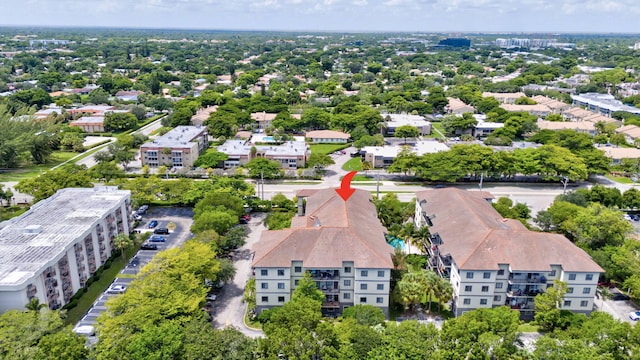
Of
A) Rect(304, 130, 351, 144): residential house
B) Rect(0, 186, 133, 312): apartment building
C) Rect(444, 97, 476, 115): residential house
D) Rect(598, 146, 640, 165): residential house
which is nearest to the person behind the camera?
Rect(0, 186, 133, 312): apartment building

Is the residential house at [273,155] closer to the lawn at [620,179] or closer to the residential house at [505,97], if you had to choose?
the lawn at [620,179]

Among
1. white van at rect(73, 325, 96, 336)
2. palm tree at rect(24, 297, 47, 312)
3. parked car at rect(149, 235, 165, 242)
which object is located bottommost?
white van at rect(73, 325, 96, 336)

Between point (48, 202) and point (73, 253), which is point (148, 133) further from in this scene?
point (73, 253)

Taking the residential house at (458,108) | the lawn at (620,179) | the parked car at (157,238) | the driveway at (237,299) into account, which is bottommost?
the driveway at (237,299)

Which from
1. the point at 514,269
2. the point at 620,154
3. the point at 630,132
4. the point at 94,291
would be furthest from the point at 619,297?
the point at 630,132

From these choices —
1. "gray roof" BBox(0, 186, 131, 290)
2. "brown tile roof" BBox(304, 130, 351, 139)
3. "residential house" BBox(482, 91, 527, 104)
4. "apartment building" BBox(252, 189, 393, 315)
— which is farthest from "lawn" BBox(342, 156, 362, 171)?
"residential house" BBox(482, 91, 527, 104)

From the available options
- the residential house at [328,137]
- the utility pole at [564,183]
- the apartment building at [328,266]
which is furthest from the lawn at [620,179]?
the apartment building at [328,266]

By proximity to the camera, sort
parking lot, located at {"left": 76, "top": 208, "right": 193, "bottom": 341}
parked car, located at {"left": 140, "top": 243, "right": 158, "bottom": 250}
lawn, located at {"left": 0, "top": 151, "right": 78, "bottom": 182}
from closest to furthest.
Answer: parking lot, located at {"left": 76, "top": 208, "right": 193, "bottom": 341} → parked car, located at {"left": 140, "top": 243, "right": 158, "bottom": 250} → lawn, located at {"left": 0, "top": 151, "right": 78, "bottom": 182}

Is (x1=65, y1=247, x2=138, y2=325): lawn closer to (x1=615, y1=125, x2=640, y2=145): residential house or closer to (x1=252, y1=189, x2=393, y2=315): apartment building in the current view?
(x1=252, y1=189, x2=393, y2=315): apartment building
